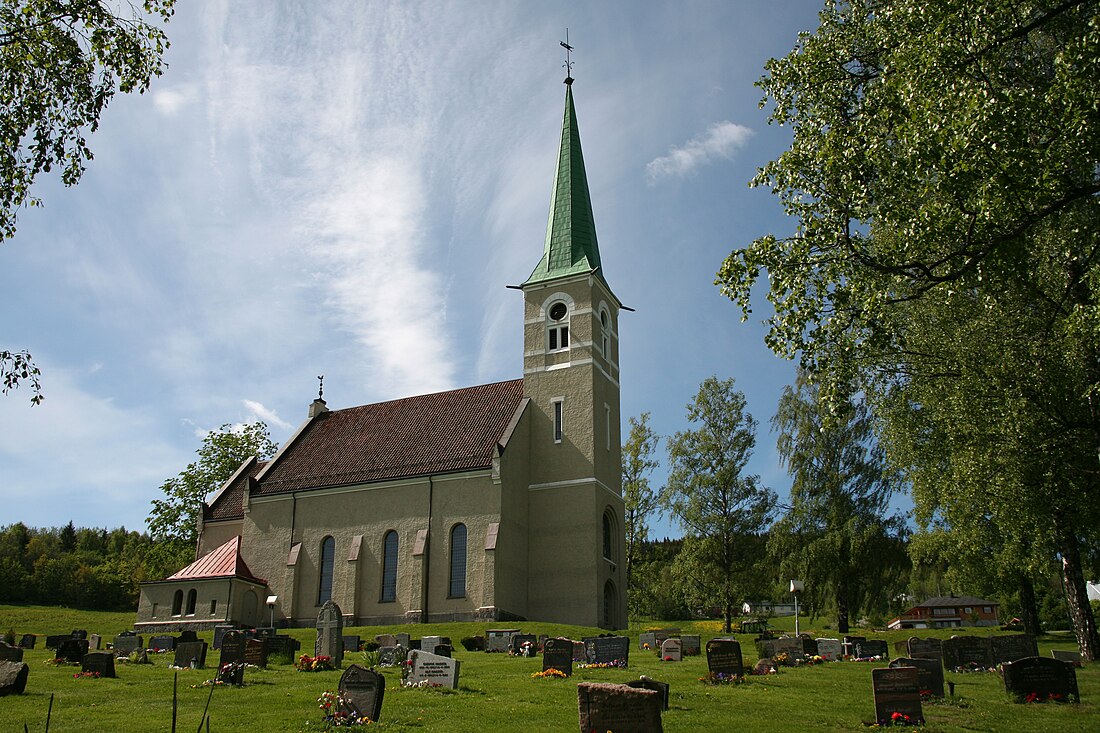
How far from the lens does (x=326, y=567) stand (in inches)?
1636


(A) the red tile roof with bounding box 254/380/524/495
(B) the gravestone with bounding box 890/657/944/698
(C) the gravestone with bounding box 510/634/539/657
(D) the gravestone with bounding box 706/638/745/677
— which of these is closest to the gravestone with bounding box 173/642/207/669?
(C) the gravestone with bounding box 510/634/539/657

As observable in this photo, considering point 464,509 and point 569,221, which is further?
point 569,221

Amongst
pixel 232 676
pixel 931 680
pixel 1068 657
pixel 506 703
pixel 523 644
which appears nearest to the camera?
pixel 506 703

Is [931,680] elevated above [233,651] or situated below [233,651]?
below

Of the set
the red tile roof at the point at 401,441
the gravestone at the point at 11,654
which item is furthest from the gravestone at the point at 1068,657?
the gravestone at the point at 11,654

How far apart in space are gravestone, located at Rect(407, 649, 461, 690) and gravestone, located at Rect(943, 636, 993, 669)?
12799mm

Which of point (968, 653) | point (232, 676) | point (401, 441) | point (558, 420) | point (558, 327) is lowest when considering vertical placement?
point (232, 676)

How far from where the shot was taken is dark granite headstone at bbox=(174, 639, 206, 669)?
21688 mm

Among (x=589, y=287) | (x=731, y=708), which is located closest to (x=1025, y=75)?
(x=731, y=708)

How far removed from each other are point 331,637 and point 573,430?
832 inches

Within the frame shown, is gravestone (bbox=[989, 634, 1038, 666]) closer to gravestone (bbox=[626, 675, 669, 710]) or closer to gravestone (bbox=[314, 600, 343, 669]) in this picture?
gravestone (bbox=[626, 675, 669, 710])

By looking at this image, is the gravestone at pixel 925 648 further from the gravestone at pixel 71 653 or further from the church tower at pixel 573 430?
the gravestone at pixel 71 653

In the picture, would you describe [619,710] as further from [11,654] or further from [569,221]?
[569,221]

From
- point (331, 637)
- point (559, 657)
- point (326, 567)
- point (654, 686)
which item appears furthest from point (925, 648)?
point (326, 567)
